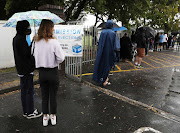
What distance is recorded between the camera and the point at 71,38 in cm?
543

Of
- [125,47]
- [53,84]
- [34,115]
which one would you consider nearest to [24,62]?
[53,84]

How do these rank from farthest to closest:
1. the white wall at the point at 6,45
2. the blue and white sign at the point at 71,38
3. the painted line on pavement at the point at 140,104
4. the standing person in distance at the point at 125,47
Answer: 1. the standing person in distance at the point at 125,47
2. the white wall at the point at 6,45
3. the blue and white sign at the point at 71,38
4. the painted line on pavement at the point at 140,104

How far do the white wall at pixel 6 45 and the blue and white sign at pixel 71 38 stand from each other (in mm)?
3240

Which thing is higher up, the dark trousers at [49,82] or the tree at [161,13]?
the tree at [161,13]

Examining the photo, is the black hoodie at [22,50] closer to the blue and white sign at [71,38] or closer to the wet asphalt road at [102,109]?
the wet asphalt road at [102,109]

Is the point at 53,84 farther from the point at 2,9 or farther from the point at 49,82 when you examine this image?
the point at 2,9

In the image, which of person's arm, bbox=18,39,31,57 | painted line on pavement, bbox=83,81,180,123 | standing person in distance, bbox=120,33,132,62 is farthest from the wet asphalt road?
standing person in distance, bbox=120,33,132,62

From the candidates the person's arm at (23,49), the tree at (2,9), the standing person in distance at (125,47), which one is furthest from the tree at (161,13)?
the person's arm at (23,49)

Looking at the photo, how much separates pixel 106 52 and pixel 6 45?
488 centimetres

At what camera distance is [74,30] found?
5.35m

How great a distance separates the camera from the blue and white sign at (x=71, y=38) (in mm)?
5340

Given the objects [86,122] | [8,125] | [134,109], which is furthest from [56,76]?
[134,109]

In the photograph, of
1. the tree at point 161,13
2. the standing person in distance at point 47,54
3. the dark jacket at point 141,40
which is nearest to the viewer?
the standing person in distance at point 47,54

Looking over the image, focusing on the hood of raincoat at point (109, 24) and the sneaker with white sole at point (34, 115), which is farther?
the hood of raincoat at point (109, 24)
